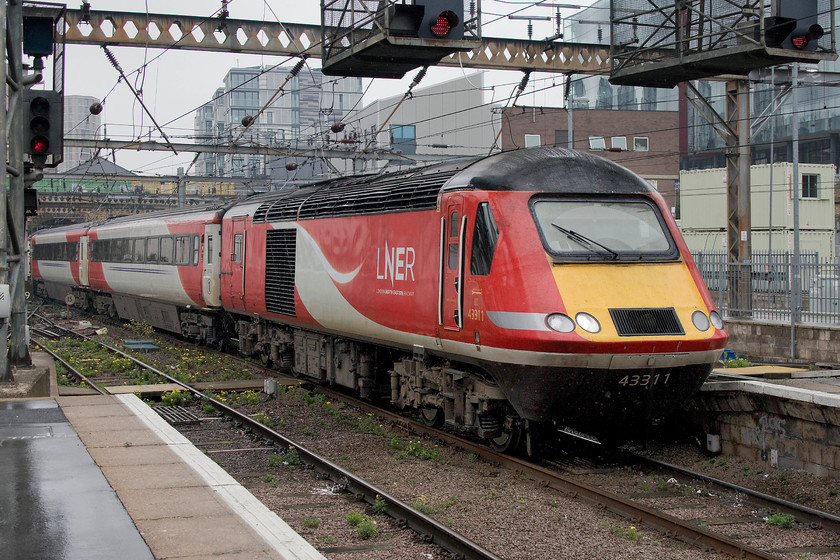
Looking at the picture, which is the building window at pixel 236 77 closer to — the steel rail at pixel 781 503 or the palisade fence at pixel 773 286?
the palisade fence at pixel 773 286

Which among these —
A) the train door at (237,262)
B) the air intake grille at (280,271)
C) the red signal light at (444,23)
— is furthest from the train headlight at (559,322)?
the train door at (237,262)

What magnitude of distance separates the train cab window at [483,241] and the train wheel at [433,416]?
2.65 m

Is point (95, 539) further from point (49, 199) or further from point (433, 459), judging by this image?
point (49, 199)

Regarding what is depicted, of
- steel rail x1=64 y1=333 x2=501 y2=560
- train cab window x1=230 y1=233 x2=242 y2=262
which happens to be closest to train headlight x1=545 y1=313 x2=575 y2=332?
steel rail x1=64 y1=333 x2=501 y2=560

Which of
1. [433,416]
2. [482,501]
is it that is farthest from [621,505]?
[433,416]

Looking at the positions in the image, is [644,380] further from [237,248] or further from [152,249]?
[152,249]

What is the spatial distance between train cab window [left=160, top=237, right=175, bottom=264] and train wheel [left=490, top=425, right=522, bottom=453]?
50.4 ft

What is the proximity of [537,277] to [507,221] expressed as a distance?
741mm

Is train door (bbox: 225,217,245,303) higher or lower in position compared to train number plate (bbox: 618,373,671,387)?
higher

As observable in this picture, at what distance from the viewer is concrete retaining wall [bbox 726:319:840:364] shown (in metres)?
18.5

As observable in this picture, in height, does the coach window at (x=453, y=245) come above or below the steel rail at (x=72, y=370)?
above

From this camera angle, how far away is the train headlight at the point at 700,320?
9273 millimetres

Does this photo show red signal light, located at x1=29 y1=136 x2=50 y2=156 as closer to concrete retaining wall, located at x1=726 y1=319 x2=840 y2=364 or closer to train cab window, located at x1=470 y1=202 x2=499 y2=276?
train cab window, located at x1=470 y1=202 x2=499 y2=276

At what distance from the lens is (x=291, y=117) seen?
116000 mm
